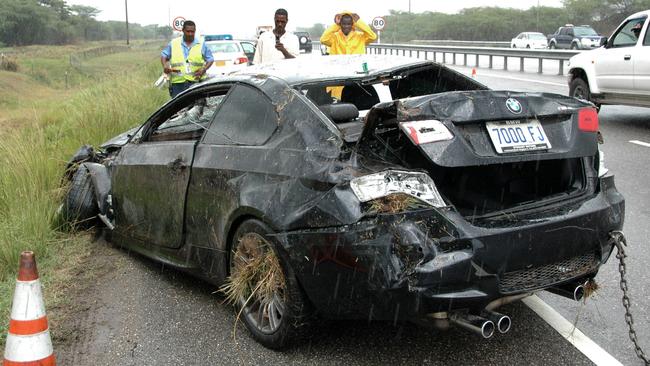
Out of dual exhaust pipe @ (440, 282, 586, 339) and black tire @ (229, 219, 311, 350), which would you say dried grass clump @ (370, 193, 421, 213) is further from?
black tire @ (229, 219, 311, 350)

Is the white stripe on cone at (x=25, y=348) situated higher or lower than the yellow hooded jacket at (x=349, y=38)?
lower

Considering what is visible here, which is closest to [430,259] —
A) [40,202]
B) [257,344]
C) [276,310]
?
[276,310]

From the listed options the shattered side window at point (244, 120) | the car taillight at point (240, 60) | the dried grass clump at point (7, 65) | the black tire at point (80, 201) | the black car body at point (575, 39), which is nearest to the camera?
the shattered side window at point (244, 120)

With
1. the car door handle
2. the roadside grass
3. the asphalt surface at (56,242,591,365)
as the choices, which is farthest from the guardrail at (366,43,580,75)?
the asphalt surface at (56,242,591,365)

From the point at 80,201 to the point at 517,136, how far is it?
4.18m

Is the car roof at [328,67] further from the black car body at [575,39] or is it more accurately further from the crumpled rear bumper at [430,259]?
the black car body at [575,39]

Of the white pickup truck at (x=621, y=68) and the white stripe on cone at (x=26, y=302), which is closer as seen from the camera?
A: the white stripe on cone at (x=26, y=302)

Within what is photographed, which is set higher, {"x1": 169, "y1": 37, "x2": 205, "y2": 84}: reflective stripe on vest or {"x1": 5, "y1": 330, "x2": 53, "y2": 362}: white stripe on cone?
{"x1": 169, "y1": 37, "x2": 205, "y2": 84}: reflective stripe on vest

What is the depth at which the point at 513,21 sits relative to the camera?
224 ft

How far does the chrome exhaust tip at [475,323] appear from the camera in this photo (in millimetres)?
3107

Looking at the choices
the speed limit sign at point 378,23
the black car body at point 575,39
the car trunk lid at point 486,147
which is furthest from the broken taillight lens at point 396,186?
the speed limit sign at point 378,23

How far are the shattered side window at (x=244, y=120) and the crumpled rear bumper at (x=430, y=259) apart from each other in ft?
2.57

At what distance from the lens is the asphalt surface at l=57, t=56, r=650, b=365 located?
367cm

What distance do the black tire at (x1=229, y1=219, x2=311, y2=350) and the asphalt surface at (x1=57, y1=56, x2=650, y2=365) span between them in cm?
9
